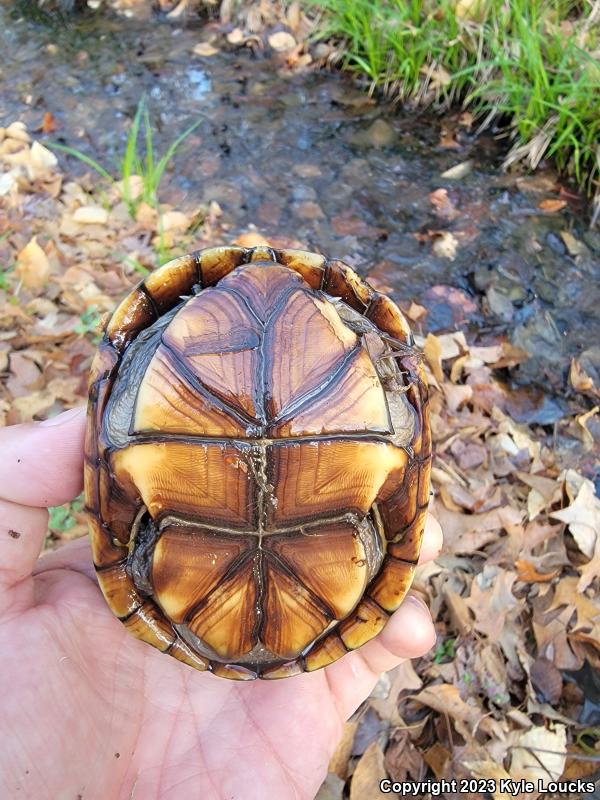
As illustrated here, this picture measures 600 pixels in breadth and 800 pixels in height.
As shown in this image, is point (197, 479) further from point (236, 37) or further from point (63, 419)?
point (236, 37)

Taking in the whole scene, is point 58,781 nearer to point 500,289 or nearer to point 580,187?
point 500,289

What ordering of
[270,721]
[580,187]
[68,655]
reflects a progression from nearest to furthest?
[68,655] < [270,721] < [580,187]

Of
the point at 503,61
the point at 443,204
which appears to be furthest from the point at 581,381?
the point at 503,61

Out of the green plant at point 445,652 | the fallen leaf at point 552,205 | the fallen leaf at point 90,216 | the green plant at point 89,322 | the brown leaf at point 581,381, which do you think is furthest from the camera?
the fallen leaf at point 552,205

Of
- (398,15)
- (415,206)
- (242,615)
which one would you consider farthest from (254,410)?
(398,15)

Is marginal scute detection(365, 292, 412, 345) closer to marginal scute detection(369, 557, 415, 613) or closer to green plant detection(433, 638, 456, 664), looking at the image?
marginal scute detection(369, 557, 415, 613)

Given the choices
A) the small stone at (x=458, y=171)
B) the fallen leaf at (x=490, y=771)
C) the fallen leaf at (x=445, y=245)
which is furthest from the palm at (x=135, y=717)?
the small stone at (x=458, y=171)

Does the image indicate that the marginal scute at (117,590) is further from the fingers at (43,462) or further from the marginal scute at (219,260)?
the marginal scute at (219,260)
